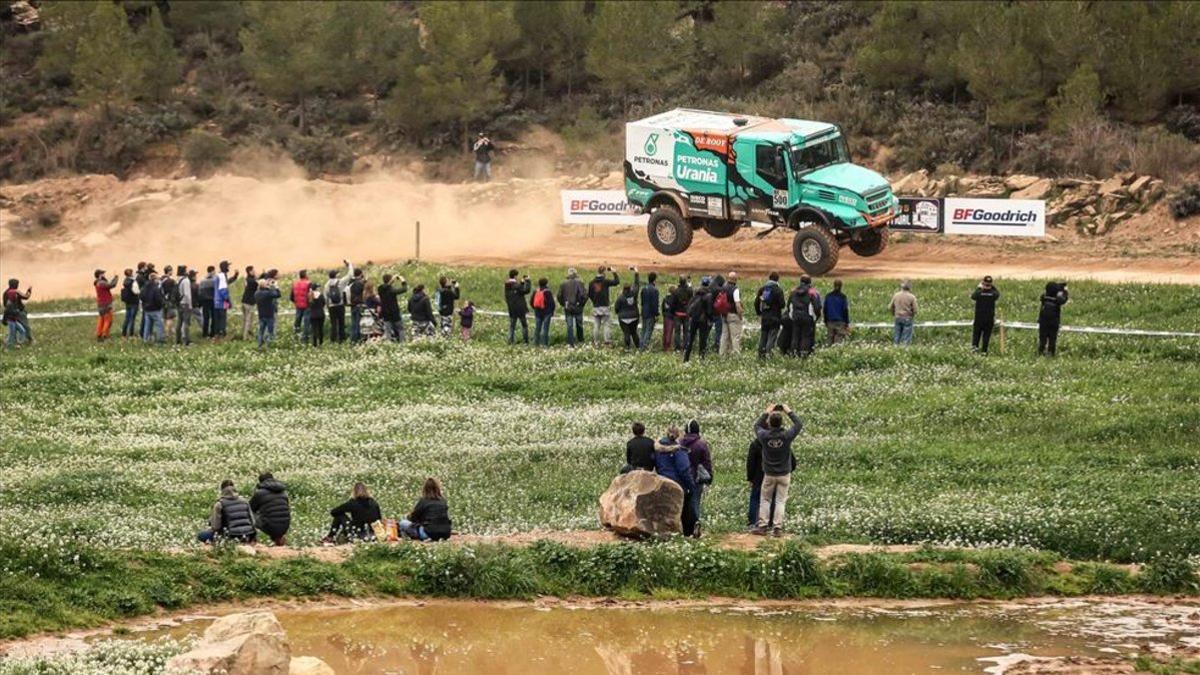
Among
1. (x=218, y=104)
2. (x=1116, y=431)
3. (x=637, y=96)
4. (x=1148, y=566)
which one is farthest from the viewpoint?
(x=218, y=104)

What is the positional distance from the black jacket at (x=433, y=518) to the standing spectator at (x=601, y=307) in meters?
14.7

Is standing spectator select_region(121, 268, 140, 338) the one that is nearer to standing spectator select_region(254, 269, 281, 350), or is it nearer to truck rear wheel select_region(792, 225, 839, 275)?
standing spectator select_region(254, 269, 281, 350)

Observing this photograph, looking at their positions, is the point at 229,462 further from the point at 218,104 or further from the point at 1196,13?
the point at 218,104

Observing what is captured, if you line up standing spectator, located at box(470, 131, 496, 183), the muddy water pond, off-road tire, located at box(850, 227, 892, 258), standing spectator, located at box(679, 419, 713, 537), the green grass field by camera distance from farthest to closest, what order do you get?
standing spectator, located at box(470, 131, 496, 183) < off-road tire, located at box(850, 227, 892, 258) < the green grass field < standing spectator, located at box(679, 419, 713, 537) < the muddy water pond

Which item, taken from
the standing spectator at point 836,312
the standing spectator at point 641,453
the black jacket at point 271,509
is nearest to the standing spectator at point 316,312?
the standing spectator at point 836,312

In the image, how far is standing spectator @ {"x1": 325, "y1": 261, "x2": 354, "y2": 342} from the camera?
3919 centimetres

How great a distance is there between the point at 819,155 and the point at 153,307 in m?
15.4

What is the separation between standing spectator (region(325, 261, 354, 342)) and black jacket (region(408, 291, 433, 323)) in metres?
1.62

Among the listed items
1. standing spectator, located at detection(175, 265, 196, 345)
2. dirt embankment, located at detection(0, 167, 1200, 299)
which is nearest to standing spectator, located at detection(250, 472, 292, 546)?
standing spectator, located at detection(175, 265, 196, 345)

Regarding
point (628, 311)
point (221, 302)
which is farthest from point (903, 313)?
point (221, 302)

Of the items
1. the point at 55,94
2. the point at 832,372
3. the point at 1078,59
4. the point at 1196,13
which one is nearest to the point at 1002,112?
the point at 1078,59

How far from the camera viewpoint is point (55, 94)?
7406cm

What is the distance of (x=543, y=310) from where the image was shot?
37.9 meters

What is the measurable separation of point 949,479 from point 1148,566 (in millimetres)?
4953
